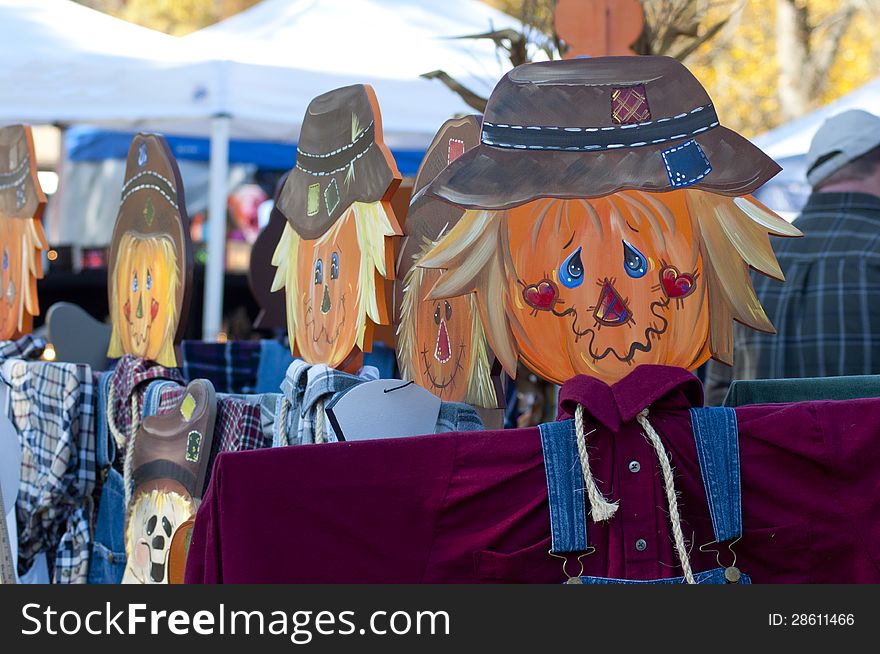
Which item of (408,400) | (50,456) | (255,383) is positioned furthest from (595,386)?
(255,383)

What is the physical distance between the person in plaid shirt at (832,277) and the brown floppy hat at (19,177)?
1671 millimetres

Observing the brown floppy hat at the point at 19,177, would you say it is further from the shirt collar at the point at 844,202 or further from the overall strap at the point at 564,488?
the shirt collar at the point at 844,202

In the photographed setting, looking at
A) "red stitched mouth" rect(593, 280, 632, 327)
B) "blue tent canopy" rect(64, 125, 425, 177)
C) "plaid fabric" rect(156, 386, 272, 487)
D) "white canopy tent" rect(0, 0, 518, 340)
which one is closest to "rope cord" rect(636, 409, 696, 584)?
"red stitched mouth" rect(593, 280, 632, 327)

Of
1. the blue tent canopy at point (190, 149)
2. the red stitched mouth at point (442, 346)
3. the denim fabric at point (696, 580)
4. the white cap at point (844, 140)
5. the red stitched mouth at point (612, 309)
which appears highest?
the blue tent canopy at point (190, 149)

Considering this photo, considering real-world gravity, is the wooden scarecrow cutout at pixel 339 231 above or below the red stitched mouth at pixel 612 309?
above

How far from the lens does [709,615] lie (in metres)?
1.15

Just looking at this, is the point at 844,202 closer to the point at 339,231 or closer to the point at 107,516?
the point at 339,231

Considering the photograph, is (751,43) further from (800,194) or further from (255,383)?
(255,383)

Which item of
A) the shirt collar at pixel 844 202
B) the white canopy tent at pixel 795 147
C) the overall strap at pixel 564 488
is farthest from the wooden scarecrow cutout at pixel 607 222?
the white canopy tent at pixel 795 147

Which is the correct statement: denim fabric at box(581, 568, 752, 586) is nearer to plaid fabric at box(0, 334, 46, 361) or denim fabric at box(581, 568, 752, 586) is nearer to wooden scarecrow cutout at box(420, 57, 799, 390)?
wooden scarecrow cutout at box(420, 57, 799, 390)

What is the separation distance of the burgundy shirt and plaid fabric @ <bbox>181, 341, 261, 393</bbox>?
131cm

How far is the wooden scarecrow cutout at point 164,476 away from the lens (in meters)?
1.75

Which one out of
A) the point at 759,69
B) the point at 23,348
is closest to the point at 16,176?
the point at 23,348

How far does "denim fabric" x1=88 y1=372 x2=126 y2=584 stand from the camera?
80.1 inches
